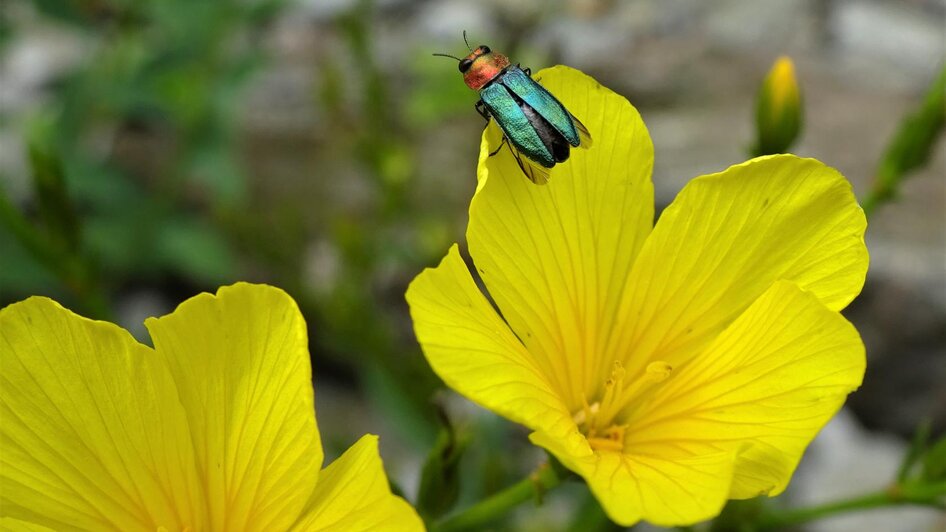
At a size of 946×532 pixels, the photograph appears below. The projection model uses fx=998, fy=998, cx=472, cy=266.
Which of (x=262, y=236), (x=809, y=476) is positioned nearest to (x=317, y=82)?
(x=262, y=236)

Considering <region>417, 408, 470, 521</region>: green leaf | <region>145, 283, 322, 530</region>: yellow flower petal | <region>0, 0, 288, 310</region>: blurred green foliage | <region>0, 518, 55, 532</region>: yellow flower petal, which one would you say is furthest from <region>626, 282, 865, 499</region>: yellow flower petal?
<region>0, 0, 288, 310</region>: blurred green foliage

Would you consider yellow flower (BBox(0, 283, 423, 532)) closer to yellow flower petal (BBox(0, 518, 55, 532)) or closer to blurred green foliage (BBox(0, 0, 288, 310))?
yellow flower petal (BBox(0, 518, 55, 532))

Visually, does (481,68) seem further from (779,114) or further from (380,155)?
(380,155)

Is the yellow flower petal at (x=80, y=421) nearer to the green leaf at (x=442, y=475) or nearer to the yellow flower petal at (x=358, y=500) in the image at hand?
the yellow flower petal at (x=358, y=500)

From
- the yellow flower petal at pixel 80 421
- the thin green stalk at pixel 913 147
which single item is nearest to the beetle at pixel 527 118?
the yellow flower petal at pixel 80 421

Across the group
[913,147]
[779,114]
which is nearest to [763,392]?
[779,114]

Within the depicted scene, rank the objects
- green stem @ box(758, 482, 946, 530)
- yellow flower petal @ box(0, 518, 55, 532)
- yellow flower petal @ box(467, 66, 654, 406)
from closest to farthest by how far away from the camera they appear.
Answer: yellow flower petal @ box(0, 518, 55, 532) < yellow flower petal @ box(467, 66, 654, 406) < green stem @ box(758, 482, 946, 530)

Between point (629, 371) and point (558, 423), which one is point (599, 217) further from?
point (558, 423)
